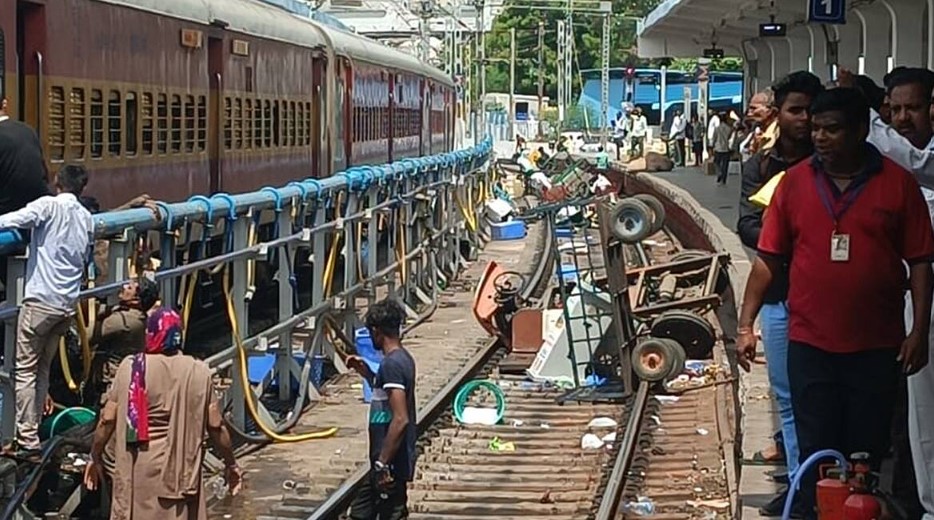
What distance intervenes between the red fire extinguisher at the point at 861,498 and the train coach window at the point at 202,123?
37.5ft

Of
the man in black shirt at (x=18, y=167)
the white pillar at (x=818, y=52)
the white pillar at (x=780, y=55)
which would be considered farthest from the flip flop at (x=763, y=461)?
the white pillar at (x=780, y=55)

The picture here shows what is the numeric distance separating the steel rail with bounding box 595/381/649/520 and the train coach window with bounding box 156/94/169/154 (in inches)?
179

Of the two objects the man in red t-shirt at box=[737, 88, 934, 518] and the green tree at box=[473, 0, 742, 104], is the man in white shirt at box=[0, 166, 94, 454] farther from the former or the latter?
the green tree at box=[473, 0, 742, 104]

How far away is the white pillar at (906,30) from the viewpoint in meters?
22.8

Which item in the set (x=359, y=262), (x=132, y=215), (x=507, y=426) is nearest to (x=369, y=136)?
(x=359, y=262)

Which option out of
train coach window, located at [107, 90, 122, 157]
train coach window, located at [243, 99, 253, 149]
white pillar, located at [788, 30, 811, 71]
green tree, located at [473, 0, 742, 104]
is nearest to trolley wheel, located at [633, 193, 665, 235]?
train coach window, located at [107, 90, 122, 157]

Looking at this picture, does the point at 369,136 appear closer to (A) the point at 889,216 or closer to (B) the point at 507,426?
(B) the point at 507,426

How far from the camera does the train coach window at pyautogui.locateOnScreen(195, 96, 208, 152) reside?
16.8m

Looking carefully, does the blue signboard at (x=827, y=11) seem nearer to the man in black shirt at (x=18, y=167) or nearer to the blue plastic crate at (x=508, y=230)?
the man in black shirt at (x=18, y=167)

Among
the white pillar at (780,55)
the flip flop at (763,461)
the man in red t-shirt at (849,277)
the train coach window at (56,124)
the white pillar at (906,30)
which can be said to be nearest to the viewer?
the man in red t-shirt at (849,277)

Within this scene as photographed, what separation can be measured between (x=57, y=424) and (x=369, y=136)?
751 inches

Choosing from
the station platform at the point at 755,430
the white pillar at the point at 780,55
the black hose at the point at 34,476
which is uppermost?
the white pillar at the point at 780,55

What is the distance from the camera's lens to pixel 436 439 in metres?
12.7

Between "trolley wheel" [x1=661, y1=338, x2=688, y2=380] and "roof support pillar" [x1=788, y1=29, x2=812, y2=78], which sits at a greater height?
"roof support pillar" [x1=788, y1=29, x2=812, y2=78]
